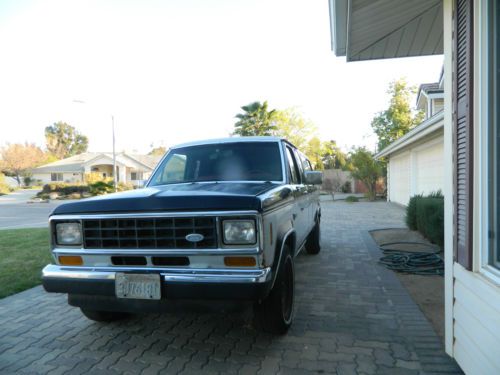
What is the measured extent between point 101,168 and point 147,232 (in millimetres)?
48085

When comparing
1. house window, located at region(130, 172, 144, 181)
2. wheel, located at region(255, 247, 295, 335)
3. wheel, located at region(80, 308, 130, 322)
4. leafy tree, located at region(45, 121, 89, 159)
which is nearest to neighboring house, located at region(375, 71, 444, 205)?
wheel, located at region(255, 247, 295, 335)

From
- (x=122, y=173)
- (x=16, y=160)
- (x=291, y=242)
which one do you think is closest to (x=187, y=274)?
(x=291, y=242)

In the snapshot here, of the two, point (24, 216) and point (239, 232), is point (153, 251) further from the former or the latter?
point (24, 216)

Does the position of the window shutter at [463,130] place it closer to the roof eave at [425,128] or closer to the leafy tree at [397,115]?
the roof eave at [425,128]

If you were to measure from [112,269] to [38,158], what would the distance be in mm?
71336

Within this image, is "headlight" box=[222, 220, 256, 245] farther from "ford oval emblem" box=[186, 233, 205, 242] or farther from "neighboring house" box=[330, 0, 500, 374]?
"neighboring house" box=[330, 0, 500, 374]

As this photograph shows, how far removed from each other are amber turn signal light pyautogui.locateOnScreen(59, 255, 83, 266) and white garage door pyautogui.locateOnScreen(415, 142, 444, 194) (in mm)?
10964

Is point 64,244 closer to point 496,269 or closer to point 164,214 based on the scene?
point 164,214

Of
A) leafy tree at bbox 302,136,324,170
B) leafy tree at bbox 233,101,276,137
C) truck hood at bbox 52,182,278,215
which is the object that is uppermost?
leafy tree at bbox 233,101,276,137

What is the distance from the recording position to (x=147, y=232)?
2.98 metres

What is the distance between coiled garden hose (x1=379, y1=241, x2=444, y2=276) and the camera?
18.7ft

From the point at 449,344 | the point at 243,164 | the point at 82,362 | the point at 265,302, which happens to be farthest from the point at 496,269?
the point at 82,362

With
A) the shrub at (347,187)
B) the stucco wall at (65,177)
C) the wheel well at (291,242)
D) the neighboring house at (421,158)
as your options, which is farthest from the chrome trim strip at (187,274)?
the stucco wall at (65,177)

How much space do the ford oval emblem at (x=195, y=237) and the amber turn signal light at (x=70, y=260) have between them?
3.39ft
